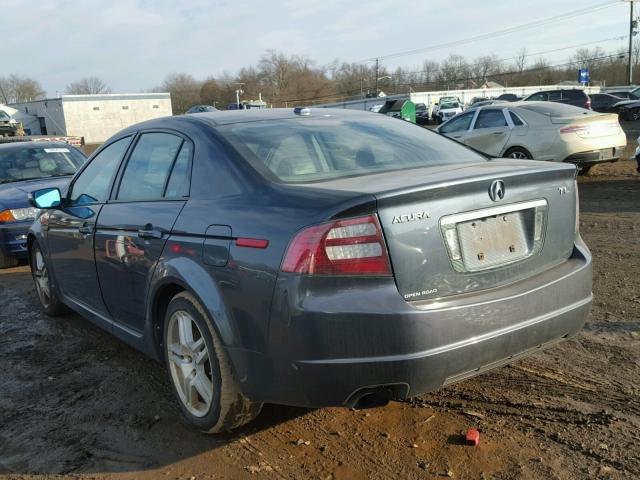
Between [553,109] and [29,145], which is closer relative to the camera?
[29,145]

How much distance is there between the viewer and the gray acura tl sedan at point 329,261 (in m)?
2.47

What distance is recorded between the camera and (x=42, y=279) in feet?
17.7

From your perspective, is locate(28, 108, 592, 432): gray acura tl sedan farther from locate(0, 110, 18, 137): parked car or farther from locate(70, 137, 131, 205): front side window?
locate(0, 110, 18, 137): parked car

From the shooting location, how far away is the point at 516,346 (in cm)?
274

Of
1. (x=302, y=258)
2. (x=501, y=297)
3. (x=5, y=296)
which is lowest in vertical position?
(x=5, y=296)

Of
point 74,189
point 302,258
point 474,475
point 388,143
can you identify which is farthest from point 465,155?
point 74,189

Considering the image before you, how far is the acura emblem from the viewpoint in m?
2.73

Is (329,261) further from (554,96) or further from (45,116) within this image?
(45,116)

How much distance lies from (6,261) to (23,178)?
1514mm

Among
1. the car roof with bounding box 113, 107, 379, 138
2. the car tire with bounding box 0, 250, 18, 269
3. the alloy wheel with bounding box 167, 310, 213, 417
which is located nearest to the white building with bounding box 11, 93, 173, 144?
the car tire with bounding box 0, 250, 18, 269

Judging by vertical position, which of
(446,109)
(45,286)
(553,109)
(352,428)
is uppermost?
(553,109)

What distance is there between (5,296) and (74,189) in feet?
7.59

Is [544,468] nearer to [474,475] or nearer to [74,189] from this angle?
[474,475]

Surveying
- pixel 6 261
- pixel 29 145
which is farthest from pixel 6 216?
pixel 29 145
